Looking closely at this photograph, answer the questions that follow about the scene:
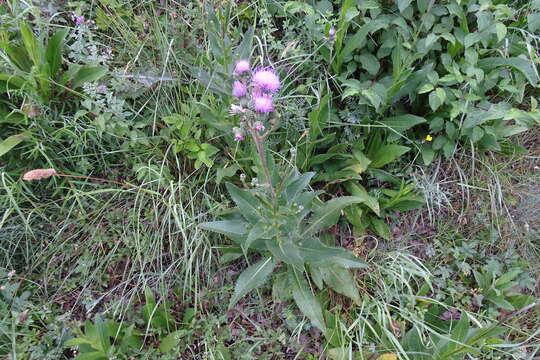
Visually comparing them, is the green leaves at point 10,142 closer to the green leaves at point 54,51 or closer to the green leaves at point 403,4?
the green leaves at point 54,51

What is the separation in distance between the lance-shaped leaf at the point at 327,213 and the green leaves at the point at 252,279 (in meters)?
0.24

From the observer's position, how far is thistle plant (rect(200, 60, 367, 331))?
4.71 feet

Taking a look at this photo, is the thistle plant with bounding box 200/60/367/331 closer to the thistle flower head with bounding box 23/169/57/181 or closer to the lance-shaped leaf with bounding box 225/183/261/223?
the lance-shaped leaf with bounding box 225/183/261/223

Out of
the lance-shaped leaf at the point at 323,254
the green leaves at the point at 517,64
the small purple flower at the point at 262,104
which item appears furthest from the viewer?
the green leaves at the point at 517,64

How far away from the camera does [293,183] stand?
1.72m

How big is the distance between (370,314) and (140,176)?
4.70 ft

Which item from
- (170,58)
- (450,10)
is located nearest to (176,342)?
(170,58)

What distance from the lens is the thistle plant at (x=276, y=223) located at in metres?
1.43

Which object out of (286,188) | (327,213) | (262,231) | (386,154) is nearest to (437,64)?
(386,154)

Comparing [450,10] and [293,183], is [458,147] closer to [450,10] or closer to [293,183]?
[450,10]

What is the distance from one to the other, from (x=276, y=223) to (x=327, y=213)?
0.40 metres

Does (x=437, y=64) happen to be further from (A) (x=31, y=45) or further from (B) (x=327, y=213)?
(A) (x=31, y=45)

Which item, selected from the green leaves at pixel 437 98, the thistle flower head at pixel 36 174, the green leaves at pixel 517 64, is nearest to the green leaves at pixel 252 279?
the thistle flower head at pixel 36 174

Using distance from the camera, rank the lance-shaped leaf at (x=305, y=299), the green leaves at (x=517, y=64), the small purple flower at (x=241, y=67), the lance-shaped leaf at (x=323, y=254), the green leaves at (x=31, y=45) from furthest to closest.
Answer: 1. the green leaves at (x=517, y=64)
2. the green leaves at (x=31, y=45)
3. the lance-shaped leaf at (x=305, y=299)
4. the lance-shaped leaf at (x=323, y=254)
5. the small purple flower at (x=241, y=67)
